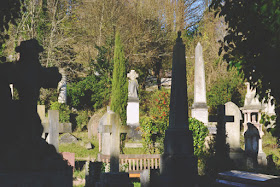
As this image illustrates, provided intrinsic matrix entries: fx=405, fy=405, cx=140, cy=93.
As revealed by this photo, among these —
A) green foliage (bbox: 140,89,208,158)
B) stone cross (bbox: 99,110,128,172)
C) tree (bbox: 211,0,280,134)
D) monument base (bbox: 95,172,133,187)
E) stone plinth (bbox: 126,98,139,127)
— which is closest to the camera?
tree (bbox: 211,0,280,134)

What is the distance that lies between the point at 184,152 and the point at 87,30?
64.6 ft

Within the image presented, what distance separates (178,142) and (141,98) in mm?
17561

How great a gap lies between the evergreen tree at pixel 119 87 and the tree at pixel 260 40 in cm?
1411

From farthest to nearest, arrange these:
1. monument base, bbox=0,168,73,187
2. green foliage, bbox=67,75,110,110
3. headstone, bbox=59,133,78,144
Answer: green foliage, bbox=67,75,110,110 → headstone, bbox=59,133,78,144 → monument base, bbox=0,168,73,187

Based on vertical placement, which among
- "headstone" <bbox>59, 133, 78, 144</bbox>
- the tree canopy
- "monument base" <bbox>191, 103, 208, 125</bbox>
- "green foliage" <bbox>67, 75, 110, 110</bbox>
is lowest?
"headstone" <bbox>59, 133, 78, 144</bbox>

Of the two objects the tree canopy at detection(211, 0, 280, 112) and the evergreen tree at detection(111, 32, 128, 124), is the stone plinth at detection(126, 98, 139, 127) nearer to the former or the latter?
the evergreen tree at detection(111, 32, 128, 124)

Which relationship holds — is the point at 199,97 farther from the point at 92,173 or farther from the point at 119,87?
the point at 92,173

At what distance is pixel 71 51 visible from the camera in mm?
26328

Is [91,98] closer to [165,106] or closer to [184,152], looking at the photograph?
[165,106]

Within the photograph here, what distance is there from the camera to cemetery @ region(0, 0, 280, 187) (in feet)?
11.2

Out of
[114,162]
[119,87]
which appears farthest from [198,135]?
[119,87]

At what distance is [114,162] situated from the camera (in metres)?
8.05

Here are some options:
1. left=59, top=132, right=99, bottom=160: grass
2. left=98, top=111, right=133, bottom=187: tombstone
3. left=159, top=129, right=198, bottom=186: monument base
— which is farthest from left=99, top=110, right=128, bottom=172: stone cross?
left=59, top=132, right=99, bottom=160: grass

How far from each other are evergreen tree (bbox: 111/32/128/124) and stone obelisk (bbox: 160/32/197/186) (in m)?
10.4
